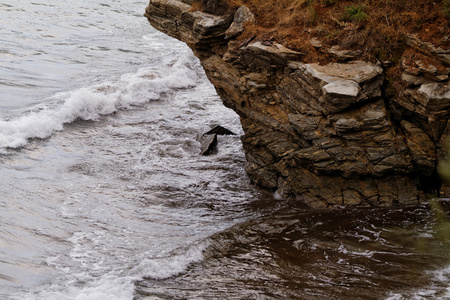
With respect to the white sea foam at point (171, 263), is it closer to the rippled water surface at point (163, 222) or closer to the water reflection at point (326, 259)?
the rippled water surface at point (163, 222)

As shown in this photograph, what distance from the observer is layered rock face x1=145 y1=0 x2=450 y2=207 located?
952 centimetres

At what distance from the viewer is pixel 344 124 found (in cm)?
977

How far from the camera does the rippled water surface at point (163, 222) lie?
A: 8.01 meters

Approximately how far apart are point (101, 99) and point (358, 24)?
445 inches

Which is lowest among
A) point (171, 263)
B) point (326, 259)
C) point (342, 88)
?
point (171, 263)

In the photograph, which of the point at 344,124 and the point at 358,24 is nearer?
the point at 344,124

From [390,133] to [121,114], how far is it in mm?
11234

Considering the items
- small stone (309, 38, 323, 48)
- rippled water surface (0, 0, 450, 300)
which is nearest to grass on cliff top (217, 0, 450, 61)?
small stone (309, 38, 323, 48)

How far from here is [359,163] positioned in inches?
392

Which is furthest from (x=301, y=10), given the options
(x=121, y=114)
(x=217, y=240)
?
(x=121, y=114)

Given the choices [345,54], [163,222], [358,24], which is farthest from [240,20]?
[163,222]

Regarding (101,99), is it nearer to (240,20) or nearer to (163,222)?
(240,20)

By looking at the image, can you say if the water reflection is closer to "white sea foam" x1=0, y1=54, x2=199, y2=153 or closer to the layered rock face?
the layered rock face

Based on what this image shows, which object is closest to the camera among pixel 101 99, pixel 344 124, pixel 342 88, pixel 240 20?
pixel 342 88
